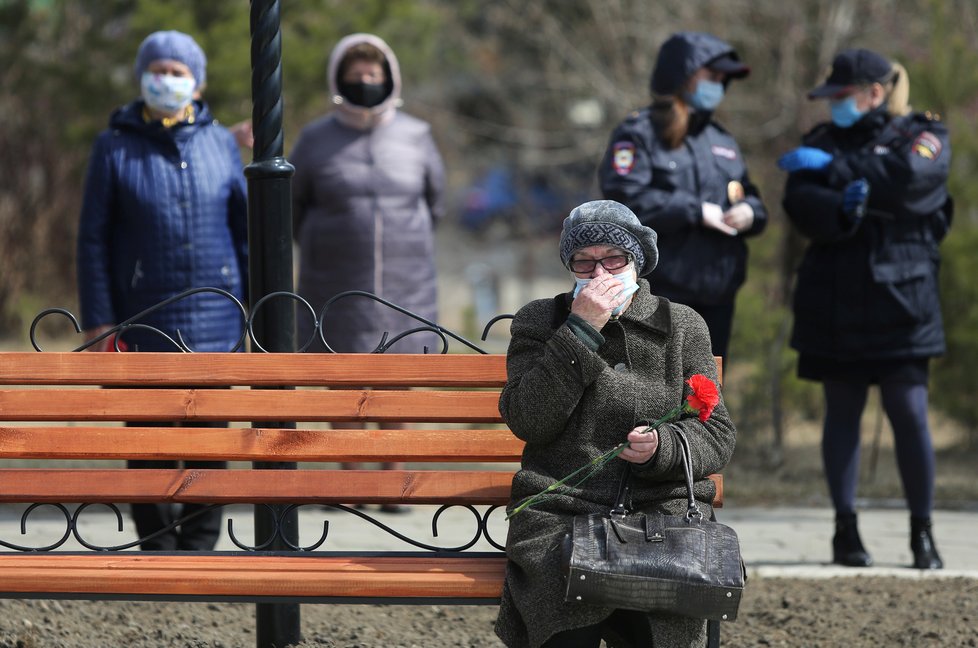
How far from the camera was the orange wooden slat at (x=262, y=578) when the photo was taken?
138 inches

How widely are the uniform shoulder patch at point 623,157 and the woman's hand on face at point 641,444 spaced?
2067mm

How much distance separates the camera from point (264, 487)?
12.6ft

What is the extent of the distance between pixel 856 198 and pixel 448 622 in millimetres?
2083

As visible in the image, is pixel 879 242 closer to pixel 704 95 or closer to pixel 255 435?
pixel 704 95

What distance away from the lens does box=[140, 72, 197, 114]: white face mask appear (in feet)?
17.0

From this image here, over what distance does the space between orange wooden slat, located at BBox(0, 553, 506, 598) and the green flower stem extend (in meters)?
0.20

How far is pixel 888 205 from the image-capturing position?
5.36 metres

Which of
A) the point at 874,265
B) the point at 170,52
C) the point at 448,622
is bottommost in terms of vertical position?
the point at 448,622

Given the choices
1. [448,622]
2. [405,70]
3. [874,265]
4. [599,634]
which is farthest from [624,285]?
[405,70]

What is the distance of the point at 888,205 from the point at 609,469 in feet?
7.43

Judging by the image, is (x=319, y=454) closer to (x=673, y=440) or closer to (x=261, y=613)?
(x=261, y=613)

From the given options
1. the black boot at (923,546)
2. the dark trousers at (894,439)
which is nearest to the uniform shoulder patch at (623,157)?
the dark trousers at (894,439)

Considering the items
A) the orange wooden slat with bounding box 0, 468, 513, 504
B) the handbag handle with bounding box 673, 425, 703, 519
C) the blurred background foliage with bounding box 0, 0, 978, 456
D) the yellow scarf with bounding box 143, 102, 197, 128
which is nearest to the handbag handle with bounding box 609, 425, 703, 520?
the handbag handle with bounding box 673, 425, 703, 519

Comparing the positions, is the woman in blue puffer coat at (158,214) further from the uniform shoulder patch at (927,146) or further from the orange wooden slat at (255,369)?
the uniform shoulder patch at (927,146)
